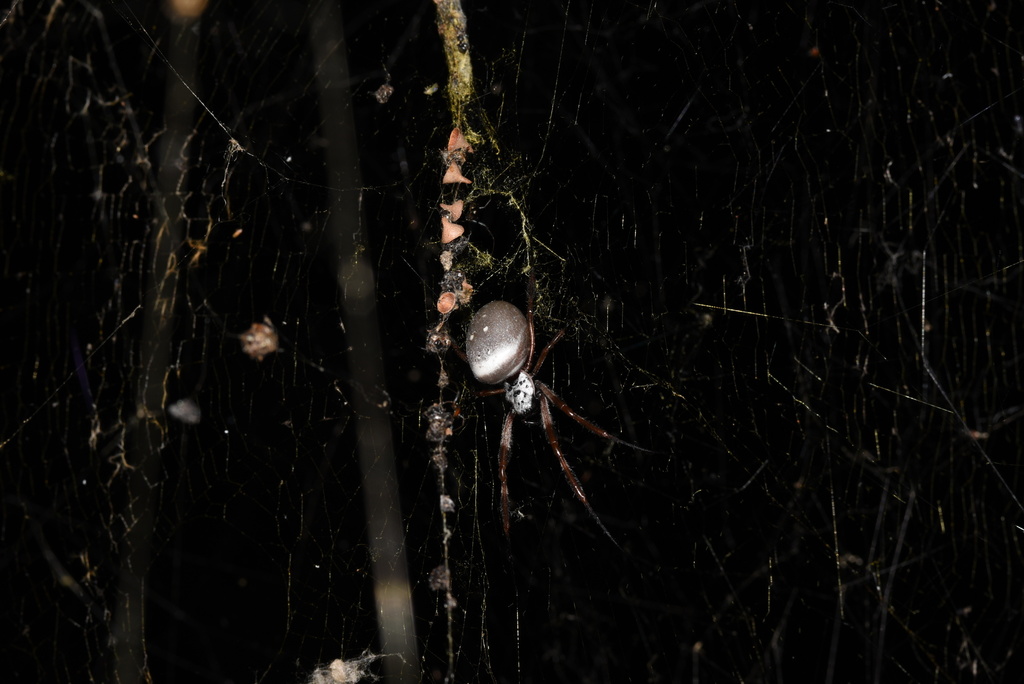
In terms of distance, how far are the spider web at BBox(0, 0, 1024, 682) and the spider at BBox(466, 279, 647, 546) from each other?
0.11 feet

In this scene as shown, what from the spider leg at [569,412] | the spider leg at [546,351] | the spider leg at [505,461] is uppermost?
the spider leg at [546,351]

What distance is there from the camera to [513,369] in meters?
0.71

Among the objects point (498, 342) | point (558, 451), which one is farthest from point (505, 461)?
point (498, 342)

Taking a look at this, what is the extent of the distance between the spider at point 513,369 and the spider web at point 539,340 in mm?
34

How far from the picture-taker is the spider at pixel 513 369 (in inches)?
27.4

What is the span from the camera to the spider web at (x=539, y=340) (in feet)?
2.43

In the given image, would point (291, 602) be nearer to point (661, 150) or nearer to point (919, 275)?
point (661, 150)

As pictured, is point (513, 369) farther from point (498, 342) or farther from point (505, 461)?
point (505, 461)

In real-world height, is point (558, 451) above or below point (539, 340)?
below

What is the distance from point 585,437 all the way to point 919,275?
45cm

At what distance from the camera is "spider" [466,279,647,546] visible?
0.70 meters

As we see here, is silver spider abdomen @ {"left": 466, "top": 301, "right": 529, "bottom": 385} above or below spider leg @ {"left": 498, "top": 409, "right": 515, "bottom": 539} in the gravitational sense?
above

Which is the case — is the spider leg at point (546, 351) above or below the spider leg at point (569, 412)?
above

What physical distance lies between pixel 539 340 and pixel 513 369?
8cm
